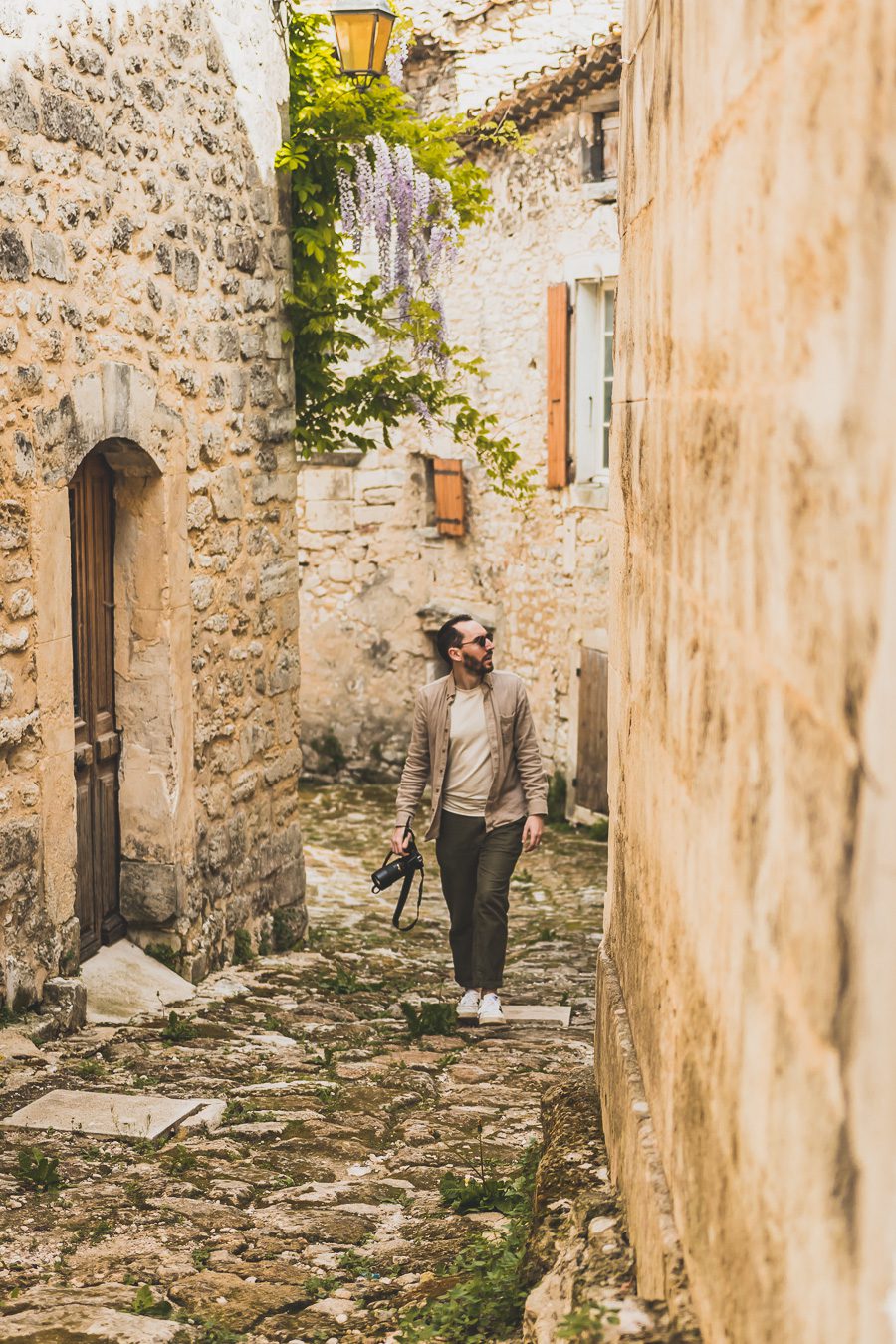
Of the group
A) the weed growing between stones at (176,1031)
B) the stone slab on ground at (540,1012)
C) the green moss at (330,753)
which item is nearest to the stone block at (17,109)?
the weed growing between stones at (176,1031)

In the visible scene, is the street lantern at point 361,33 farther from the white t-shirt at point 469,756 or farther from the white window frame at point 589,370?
the white window frame at point 589,370

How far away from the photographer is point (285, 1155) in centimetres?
430

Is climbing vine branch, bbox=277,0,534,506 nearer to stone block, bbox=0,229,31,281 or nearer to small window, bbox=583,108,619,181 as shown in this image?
stone block, bbox=0,229,31,281

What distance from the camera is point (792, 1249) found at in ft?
4.94

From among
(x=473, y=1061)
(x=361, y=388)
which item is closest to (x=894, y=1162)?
(x=473, y=1061)

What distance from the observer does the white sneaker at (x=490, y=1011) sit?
19.6 feet

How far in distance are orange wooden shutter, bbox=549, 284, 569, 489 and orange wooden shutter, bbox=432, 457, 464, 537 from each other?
4.72ft

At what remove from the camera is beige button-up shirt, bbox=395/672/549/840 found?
5906mm

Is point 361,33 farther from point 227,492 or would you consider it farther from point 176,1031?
point 176,1031

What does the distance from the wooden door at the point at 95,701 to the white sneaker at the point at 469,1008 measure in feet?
4.78

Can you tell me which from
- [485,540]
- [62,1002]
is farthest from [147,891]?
[485,540]

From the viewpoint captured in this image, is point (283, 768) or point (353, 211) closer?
point (353, 211)

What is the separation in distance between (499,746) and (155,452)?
178 centimetres

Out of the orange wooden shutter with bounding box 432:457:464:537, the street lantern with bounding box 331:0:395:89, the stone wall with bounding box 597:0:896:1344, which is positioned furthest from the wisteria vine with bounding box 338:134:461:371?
the orange wooden shutter with bounding box 432:457:464:537
